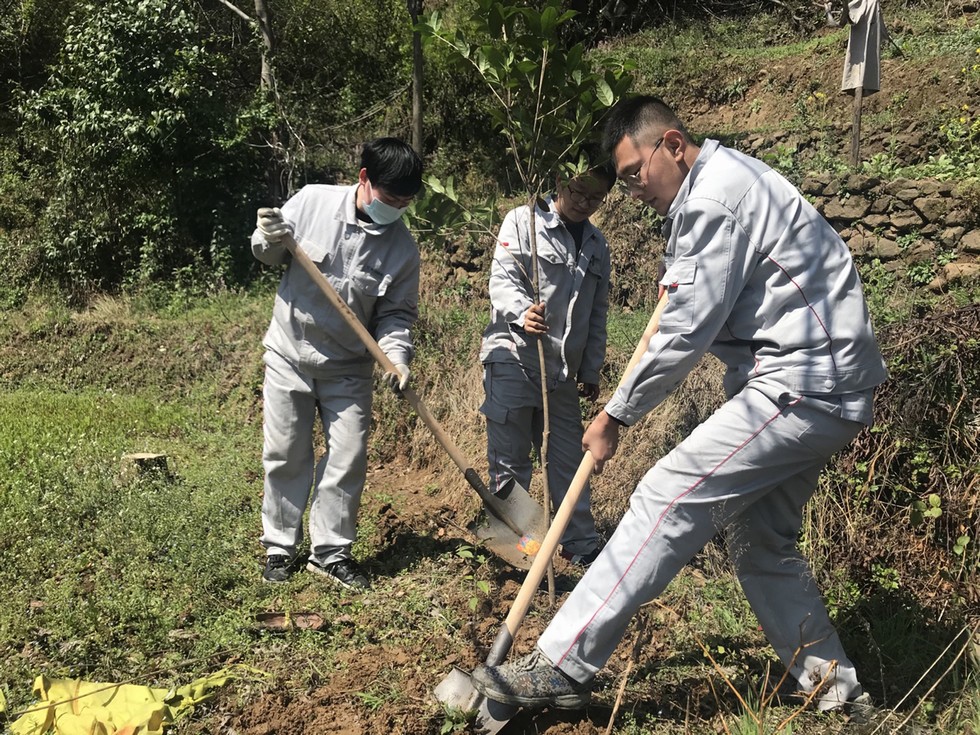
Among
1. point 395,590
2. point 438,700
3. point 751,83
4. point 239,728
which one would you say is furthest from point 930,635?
point 751,83

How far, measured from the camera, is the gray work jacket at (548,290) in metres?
4.26

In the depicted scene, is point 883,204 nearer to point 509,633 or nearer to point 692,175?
point 692,175

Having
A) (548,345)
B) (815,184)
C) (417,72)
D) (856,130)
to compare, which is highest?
(417,72)

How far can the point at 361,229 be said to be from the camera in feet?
13.4

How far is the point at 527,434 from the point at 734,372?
5.73 ft

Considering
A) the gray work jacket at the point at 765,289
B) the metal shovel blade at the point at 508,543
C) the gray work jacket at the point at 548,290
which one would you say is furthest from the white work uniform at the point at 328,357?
the gray work jacket at the point at 765,289

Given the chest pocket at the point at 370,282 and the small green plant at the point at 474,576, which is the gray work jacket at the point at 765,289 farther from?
the chest pocket at the point at 370,282

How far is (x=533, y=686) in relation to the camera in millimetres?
2736

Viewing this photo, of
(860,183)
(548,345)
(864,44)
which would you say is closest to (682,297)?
(548,345)

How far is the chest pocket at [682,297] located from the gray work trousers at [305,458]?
2019 millimetres

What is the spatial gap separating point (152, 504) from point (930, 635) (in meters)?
3.90

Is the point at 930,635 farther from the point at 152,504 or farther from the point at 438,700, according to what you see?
the point at 152,504

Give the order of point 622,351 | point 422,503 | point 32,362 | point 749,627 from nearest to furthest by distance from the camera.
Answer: point 749,627, point 422,503, point 622,351, point 32,362

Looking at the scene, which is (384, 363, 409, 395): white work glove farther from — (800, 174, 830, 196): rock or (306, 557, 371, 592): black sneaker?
(800, 174, 830, 196): rock
